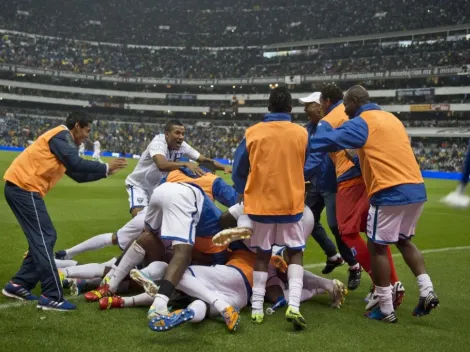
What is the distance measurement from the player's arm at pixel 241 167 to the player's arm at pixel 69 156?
1.45 m

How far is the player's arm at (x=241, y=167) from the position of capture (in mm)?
5223

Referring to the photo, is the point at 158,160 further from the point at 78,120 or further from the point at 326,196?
the point at 326,196

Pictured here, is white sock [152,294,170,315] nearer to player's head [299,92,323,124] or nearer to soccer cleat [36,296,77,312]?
soccer cleat [36,296,77,312]

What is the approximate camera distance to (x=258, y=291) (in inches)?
197

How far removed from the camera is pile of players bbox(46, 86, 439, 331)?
496cm

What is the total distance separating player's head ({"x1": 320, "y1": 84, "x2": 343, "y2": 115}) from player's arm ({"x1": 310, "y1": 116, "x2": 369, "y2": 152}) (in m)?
1.50

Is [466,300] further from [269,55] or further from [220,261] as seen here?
[269,55]

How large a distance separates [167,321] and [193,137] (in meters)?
62.0

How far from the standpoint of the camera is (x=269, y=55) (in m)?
73.6

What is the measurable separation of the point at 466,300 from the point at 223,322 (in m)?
3.17

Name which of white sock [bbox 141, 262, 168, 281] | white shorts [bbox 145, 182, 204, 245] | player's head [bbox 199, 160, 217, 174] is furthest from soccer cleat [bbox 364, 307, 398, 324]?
player's head [bbox 199, 160, 217, 174]

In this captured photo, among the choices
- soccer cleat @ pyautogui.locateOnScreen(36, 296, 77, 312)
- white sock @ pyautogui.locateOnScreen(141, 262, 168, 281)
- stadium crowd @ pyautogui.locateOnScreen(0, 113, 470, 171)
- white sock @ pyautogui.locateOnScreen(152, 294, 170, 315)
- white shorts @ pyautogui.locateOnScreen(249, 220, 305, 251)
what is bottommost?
stadium crowd @ pyautogui.locateOnScreen(0, 113, 470, 171)

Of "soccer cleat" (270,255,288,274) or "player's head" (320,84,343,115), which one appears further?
"player's head" (320,84,343,115)

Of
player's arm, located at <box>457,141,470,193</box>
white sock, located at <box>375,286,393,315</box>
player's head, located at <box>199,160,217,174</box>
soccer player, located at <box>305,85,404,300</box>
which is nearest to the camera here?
player's arm, located at <box>457,141,470,193</box>
